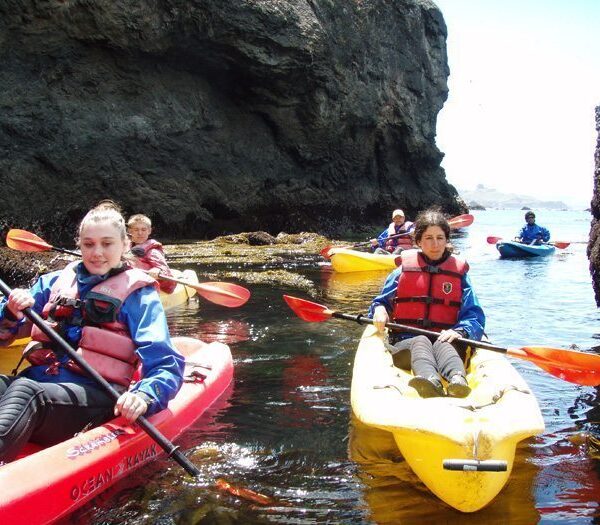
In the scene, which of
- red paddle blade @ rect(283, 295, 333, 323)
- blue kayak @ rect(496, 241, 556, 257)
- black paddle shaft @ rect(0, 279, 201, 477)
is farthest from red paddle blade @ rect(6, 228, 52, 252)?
blue kayak @ rect(496, 241, 556, 257)

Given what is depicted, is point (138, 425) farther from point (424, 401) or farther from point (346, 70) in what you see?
point (346, 70)

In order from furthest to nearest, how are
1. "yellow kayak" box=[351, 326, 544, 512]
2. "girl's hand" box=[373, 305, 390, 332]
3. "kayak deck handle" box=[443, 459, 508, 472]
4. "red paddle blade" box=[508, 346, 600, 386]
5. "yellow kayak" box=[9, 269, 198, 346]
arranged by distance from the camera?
"yellow kayak" box=[9, 269, 198, 346], "girl's hand" box=[373, 305, 390, 332], "red paddle blade" box=[508, 346, 600, 386], "yellow kayak" box=[351, 326, 544, 512], "kayak deck handle" box=[443, 459, 508, 472]

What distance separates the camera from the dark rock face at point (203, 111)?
13.6 meters

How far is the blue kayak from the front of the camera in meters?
14.3

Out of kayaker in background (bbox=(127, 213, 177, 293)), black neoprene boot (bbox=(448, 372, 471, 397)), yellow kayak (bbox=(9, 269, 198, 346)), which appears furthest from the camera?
yellow kayak (bbox=(9, 269, 198, 346))

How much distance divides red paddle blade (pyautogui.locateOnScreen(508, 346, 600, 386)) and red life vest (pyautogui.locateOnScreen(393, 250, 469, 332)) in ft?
2.18

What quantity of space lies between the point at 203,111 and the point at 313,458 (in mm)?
14878

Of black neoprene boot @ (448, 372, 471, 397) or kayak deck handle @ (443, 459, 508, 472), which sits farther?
black neoprene boot @ (448, 372, 471, 397)

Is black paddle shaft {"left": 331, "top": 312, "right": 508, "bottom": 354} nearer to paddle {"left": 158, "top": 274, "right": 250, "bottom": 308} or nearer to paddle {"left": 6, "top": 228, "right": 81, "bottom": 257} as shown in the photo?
paddle {"left": 158, "top": 274, "right": 250, "bottom": 308}

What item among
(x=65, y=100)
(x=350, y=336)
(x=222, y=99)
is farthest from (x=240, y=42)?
(x=350, y=336)

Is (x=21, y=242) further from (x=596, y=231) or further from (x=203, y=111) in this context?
(x=203, y=111)

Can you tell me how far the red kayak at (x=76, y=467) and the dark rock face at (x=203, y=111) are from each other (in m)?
11.6

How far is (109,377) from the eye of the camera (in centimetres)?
288

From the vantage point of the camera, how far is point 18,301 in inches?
111
